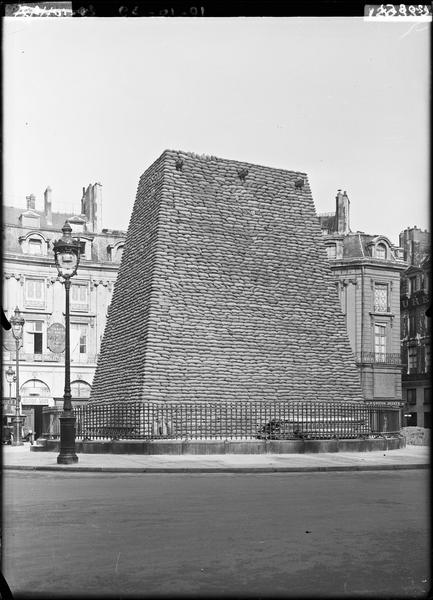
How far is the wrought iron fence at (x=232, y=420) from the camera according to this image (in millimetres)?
22875

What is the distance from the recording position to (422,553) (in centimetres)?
666

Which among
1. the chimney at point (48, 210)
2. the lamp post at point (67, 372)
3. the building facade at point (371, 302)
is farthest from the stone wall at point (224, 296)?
the building facade at point (371, 302)

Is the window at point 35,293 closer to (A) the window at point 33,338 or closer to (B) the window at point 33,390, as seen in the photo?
(A) the window at point 33,338

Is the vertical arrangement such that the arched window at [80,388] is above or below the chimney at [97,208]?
below

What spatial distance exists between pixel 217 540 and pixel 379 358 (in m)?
45.7

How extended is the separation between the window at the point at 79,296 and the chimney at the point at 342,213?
1883 cm

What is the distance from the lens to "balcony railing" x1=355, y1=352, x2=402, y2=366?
51.5 meters

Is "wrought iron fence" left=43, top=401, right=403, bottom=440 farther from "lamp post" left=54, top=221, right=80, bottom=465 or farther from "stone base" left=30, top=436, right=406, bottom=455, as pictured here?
"lamp post" left=54, top=221, right=80, bottom=465

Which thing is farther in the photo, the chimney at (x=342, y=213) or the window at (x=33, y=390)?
the chimney at (x=342, y=213)

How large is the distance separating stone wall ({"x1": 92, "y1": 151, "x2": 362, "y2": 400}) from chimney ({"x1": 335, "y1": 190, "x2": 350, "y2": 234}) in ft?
92.3

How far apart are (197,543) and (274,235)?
20066 mm

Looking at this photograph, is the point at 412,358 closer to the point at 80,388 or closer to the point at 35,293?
the point at 80,388

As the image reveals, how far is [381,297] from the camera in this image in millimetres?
53438

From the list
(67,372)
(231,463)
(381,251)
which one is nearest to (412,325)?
(381,251)
